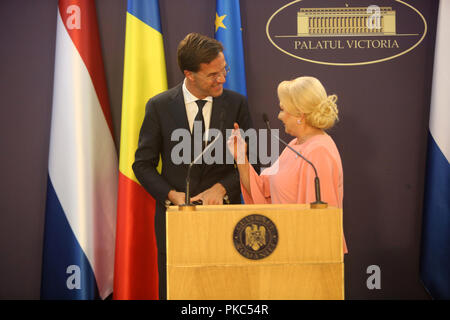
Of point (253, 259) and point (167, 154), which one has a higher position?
point (167, 154)

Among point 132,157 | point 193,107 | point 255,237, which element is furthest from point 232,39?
point 255,237

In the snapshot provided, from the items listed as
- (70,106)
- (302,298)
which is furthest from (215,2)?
(302,298)

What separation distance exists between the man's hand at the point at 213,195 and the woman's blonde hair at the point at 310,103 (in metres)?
0.57

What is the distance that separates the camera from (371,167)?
3.21 meters

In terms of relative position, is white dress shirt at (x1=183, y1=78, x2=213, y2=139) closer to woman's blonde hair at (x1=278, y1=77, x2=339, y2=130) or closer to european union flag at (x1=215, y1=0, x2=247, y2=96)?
european union flag at (x1=215, y1=0, x2=247, y2=96)

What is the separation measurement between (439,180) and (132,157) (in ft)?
6.69

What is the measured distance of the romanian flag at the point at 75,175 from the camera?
114 inches

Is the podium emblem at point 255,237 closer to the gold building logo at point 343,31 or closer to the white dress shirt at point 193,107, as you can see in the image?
the white dress shirt at point 193,107

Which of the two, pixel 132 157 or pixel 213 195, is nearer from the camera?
pixel 213 195

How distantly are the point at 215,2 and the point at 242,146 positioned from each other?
1.41 meters

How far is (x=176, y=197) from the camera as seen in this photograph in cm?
237

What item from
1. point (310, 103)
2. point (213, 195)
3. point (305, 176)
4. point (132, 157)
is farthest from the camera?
point (132, 157)

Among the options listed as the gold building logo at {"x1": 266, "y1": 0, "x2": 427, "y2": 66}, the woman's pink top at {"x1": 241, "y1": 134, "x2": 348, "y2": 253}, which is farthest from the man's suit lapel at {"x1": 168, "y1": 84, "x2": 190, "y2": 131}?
the gold building logo at {"x1": 266, "y1": 0, "x2": 427, "y2": 66}

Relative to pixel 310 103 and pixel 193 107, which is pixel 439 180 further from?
pixel 193 107
